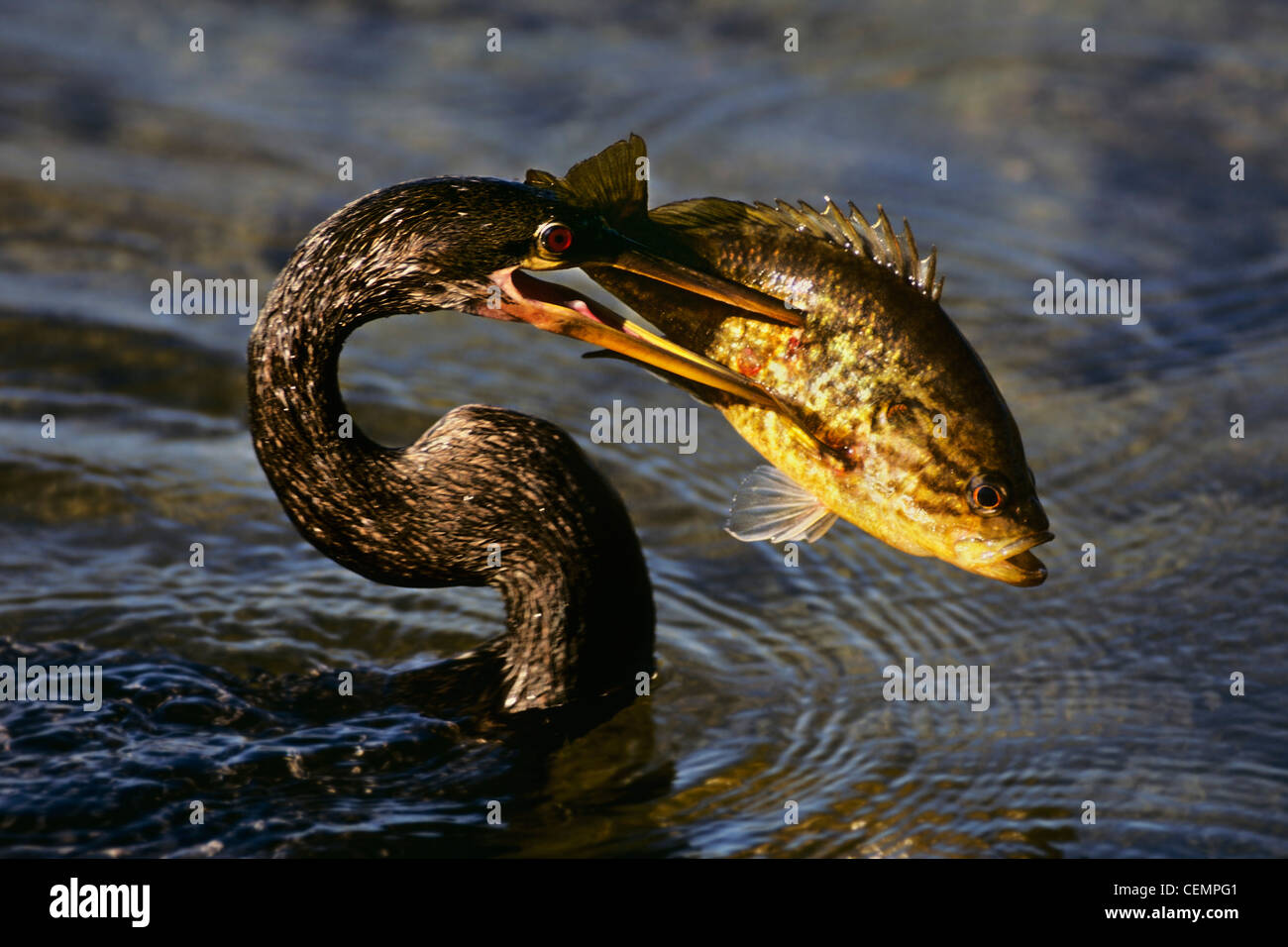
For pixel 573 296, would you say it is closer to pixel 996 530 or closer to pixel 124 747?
pixel 996 530

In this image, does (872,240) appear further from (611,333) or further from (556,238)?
(556,238)

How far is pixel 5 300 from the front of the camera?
7477 mm

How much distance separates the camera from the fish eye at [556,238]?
14.7 feet

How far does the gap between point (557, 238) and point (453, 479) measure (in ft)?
2.96

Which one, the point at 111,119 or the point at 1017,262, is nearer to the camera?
the point at 1017,262

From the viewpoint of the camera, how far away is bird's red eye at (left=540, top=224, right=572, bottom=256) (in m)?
4.49

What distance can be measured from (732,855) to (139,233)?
187 inches

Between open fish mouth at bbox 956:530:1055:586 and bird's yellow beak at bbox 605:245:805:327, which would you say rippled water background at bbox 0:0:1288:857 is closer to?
open fish mouth at bbox 956:530:1055:586

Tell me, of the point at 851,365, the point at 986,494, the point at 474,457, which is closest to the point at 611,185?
the point at 851,365

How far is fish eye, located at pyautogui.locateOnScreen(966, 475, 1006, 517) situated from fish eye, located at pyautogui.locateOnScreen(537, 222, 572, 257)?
47.7 inches

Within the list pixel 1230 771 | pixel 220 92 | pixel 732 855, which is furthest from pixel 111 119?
pixel 1230 771

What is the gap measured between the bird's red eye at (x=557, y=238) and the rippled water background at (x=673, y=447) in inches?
61.7

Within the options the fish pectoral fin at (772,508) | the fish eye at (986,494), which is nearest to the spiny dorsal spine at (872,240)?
the fish eye at (986,494)

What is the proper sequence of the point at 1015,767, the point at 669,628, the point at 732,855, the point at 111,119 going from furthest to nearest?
the point at 111,119, the point at 669,628, the point at 1015,767, the point at 732,855
